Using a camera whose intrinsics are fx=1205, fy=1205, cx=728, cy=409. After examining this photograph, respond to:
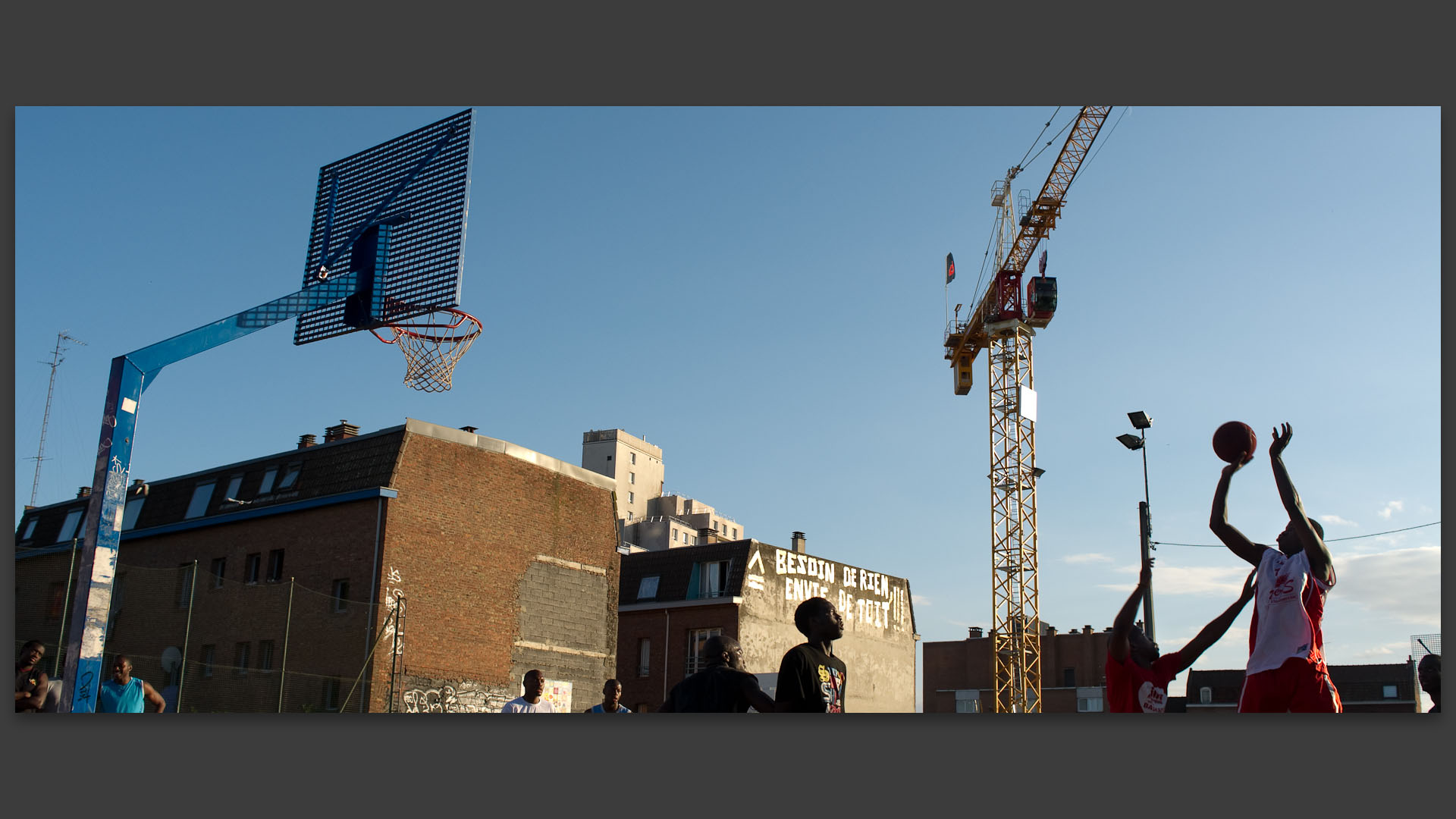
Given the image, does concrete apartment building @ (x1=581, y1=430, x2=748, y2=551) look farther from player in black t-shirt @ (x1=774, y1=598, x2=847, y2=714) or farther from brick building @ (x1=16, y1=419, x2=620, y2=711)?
player in black t-shirt @ (x1=774, y1=598, x2=847, y2=714)

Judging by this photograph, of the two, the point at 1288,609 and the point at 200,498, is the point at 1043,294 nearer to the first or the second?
the point at 200,498

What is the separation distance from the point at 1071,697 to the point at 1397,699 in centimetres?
2418

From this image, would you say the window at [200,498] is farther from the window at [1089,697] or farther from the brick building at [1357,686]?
the window at [1089,697]

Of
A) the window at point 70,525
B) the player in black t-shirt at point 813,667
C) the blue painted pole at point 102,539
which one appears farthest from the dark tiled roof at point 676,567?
the player in black t-shirt at point 813,667

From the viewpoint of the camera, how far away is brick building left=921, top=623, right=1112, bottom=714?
2382 inches

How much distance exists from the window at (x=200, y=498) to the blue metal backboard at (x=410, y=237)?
17957 mm

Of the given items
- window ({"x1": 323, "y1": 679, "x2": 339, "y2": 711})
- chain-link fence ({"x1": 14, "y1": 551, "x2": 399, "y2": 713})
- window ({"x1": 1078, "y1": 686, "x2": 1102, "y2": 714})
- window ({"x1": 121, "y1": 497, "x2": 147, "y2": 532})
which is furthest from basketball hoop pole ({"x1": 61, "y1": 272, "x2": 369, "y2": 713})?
window ({"x1": 1078, "y1": 686, "x2": 1102, "y2": 714})

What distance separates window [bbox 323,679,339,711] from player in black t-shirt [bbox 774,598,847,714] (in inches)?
725

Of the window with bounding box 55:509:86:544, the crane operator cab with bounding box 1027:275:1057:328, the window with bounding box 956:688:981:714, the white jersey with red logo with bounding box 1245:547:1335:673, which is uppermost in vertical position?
Result: the crane operator cab with bounding box 1027:275:1057:328

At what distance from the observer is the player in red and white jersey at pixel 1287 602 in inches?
381

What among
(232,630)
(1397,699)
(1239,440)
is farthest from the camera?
(1397,699)
